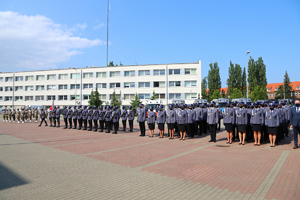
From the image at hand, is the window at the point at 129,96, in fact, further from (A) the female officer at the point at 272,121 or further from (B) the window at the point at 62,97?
(A) the female officer at the point at 272,121

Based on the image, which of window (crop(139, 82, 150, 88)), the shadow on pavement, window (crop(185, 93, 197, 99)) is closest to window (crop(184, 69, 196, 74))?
window (crop(185, 93, 197, 99))

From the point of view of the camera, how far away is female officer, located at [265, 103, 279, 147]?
369 inches

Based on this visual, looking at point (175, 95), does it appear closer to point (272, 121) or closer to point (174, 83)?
point (174, 83)

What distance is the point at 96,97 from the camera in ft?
145

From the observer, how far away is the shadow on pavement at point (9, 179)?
495 centimetres

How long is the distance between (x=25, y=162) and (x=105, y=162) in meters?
2.65

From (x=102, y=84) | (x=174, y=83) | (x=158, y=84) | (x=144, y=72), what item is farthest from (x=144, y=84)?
(x=102, y=84)

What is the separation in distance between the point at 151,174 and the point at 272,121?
260 inches

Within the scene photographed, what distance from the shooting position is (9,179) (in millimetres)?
5367

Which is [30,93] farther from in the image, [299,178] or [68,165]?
[299,178]

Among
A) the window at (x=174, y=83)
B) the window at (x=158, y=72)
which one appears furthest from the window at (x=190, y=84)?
the window at (x=158, y=72)

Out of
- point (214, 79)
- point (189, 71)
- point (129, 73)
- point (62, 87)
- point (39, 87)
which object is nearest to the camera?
point (189, 71)

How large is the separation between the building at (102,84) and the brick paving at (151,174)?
41023mm

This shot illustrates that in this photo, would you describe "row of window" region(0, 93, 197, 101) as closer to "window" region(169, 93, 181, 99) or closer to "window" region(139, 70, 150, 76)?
"window" region(169, 93, 181, 99)
